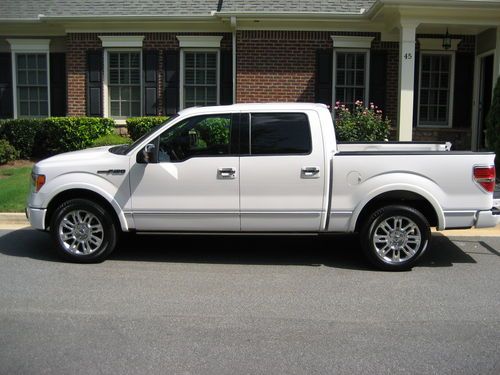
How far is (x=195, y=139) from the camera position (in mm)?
6461

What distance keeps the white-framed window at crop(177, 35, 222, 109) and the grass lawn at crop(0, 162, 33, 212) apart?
4.41 metres

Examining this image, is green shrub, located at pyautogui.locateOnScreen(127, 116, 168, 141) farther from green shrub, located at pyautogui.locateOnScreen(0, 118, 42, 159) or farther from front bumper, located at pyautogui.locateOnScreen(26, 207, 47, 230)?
front bumper, located at pyautogui.locateOnScreen(26, 207, 47, 230)

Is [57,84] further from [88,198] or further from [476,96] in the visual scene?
[476,96]

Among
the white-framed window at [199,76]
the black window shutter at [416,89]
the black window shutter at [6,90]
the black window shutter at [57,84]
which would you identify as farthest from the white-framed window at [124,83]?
the black window shutter at [416,89]

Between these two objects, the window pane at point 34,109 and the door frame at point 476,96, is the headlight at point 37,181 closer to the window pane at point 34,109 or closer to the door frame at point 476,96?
the window pane at point 34,109

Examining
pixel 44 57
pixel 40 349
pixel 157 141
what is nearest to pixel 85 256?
pixel 157 141

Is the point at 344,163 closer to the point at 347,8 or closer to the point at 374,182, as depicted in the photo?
the point at 374,182

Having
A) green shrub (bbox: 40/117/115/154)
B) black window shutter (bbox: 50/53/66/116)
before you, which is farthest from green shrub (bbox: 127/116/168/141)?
black window shutter (bbox: 50/53/66/116)

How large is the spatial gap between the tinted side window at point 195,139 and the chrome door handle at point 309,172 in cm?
88

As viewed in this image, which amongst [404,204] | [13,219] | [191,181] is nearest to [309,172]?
[404,204]

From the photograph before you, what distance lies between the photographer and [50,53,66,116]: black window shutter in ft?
51.7

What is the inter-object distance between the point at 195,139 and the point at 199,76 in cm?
907

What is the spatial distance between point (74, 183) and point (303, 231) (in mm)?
2637

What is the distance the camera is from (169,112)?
596 inches
